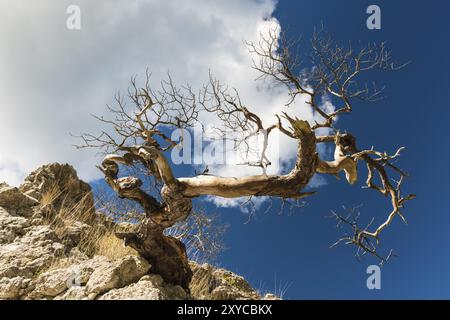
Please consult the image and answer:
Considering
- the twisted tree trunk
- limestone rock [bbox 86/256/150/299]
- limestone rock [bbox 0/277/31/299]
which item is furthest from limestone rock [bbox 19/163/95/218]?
limestone rock [bbox 86/256/150/299]

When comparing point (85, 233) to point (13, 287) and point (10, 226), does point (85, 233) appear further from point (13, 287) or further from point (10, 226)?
point (13, 287)

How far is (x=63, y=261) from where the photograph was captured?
5.84 m

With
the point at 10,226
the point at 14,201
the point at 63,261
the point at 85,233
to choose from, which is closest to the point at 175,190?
the point at 63,261

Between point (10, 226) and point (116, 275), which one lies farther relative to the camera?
point (10, 226)

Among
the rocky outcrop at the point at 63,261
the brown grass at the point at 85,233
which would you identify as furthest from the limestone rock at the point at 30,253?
the brown grass at the point at 85,233

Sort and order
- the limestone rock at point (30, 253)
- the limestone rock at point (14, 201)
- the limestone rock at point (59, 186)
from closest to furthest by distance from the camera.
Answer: the limestone rock at point (30, 253)
the limestone rock at point (14, 201)
the limestone rock at point (59, 186)

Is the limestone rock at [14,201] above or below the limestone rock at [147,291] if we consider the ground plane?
above

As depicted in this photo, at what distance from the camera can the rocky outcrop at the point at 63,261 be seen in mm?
5027

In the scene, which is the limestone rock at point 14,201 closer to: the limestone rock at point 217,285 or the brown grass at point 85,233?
the brown grass at point 85,233

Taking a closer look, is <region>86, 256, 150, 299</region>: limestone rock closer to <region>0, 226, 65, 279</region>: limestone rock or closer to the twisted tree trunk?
the twisted tree trunk

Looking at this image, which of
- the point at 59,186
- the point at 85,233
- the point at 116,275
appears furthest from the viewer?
the point at 59,186

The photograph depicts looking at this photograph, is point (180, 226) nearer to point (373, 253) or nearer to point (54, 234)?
point (54, 234)
